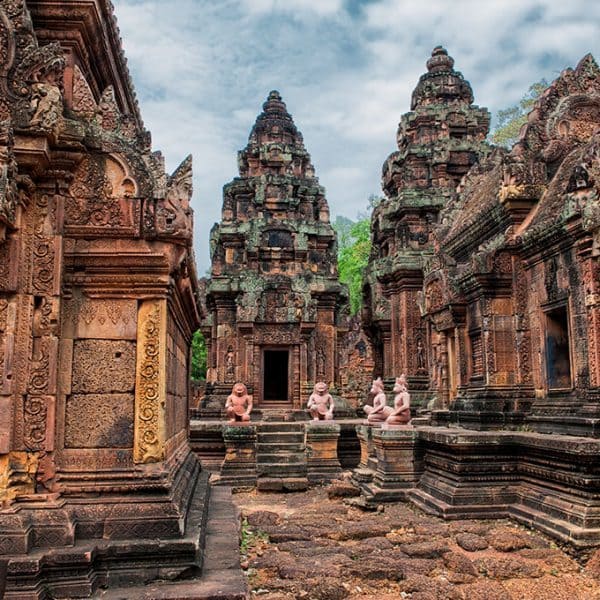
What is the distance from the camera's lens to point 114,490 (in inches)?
174

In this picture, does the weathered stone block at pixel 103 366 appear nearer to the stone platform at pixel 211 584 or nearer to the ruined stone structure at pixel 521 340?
the stone platform at pixel 211 584

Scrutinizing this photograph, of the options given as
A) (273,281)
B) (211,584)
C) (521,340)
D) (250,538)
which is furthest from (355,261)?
(211,584)

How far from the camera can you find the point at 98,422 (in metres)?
4.60

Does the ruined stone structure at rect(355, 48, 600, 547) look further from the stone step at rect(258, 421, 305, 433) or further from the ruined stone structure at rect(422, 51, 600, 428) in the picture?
the stone step at rect(258, 421, 305, 433)

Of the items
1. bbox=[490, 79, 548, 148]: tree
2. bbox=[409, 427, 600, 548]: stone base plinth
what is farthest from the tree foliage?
bbox=[409, 427, 600, 548]: stone base plinth

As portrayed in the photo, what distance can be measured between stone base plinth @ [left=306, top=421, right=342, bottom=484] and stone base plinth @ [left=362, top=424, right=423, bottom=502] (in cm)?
289

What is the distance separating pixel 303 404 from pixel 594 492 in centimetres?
1353

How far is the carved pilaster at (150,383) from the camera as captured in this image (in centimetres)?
461

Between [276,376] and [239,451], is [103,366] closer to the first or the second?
[239,451]

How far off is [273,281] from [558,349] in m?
11.9

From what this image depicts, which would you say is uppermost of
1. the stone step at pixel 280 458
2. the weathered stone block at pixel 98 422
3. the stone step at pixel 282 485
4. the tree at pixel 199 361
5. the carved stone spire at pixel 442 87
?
the carved stone spire at pixel 442 87

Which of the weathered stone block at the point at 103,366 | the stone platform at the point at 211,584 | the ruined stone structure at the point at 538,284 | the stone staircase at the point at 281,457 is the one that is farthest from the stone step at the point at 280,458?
the weathered stone block at the point at 103,366

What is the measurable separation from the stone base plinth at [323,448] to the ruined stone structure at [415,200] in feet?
20.2

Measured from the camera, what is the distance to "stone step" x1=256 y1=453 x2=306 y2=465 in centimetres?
1368
